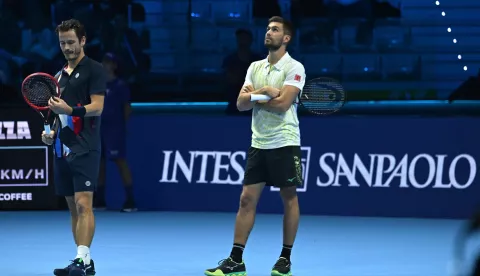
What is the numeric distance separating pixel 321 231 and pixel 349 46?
625 centimetres

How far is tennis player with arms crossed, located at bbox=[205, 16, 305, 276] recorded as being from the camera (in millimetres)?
7992

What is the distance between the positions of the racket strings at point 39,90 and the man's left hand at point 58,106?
212 mm

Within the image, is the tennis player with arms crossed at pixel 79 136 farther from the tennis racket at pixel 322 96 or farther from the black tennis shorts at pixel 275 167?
the tennis racket at pixel 322 96

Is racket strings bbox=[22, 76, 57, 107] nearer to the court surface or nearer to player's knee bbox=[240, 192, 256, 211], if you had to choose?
the court surface

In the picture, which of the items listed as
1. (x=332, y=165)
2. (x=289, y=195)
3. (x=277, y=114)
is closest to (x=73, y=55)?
(x=277, y=114)

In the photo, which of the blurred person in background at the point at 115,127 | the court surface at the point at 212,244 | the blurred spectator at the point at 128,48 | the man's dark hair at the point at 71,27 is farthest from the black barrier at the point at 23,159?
the man's dark hair at the point at 71,27

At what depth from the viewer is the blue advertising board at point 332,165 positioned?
39.5 feet

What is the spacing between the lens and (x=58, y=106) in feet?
24.2

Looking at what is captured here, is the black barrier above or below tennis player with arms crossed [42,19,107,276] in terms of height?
below

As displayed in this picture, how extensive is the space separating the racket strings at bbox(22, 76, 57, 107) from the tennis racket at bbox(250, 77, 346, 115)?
84.0 inches

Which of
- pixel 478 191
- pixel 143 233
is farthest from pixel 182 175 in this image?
pixel 478 191

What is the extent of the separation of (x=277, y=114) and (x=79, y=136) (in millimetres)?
1534

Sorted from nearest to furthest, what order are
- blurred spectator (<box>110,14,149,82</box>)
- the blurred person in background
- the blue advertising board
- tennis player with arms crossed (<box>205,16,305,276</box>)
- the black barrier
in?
tennis player with arms crossed (<box>205,16,305,276</box>), the blue advertising board, the blurred person in background, the black barrier, blurred spectator (<box>110,14,149,82</box>)

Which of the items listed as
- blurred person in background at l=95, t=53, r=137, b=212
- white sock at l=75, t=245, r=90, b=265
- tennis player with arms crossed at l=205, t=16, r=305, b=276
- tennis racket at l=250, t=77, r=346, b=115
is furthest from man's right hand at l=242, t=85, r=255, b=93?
blurred person in background at l=95, t=53, r=137, b=212
